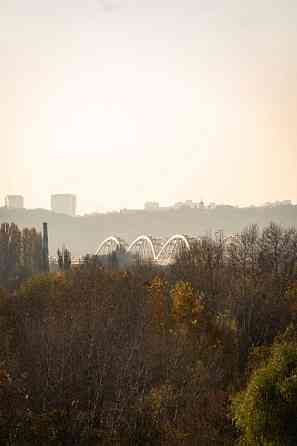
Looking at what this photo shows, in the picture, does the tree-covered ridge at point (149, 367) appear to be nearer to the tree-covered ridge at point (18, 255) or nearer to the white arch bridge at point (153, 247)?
the tree-covered ridge at point (18, 255)

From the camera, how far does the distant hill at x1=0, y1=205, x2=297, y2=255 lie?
183m

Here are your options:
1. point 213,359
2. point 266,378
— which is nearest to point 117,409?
point 266,378

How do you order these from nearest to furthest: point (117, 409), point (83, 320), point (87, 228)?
point (117, 409) < point (83, 320) < point (87, 228)

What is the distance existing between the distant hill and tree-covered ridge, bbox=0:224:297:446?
153 m

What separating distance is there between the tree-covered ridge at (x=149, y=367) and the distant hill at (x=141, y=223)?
501ft

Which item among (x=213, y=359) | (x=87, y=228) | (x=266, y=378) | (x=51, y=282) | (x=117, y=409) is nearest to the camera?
(x=117, y=409)

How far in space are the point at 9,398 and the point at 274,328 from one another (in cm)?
1071

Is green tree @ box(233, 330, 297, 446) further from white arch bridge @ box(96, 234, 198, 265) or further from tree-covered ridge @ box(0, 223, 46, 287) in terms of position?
white arch bridge @ box(96, 234, 198, 265)

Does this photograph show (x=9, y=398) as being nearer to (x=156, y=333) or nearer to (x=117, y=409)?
(x=117, y=409)

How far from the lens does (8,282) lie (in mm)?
38062

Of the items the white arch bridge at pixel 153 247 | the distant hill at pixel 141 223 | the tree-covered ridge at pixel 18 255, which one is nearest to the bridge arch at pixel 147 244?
the white arch bridge at pixel 153 247

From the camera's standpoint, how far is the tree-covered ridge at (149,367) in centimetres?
1366

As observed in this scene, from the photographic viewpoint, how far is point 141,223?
19825 cm

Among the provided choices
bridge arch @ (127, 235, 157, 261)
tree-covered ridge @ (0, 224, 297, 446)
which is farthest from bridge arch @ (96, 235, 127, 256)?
tree-covered ridge @ (0, 224, 297, 446)
